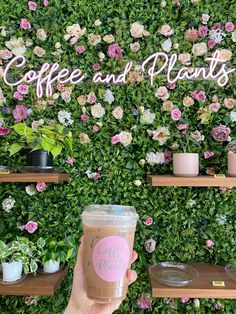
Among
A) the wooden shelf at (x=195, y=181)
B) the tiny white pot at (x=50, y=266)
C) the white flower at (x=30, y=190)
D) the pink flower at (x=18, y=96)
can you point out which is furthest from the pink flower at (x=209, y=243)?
the pink flower at (x=18, y=96)

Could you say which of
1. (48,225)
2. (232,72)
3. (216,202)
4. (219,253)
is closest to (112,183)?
→ (48,225)

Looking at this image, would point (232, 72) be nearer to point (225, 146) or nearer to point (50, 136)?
point (225, 146)

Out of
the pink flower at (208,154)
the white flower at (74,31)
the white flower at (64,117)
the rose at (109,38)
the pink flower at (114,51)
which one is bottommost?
the pink flower at (208,154)

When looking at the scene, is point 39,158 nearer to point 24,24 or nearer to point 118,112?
point 118,112

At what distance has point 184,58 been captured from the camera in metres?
2.21

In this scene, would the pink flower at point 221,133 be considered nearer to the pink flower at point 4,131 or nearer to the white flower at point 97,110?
the white flower at point 97,110

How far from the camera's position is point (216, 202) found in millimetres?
2166

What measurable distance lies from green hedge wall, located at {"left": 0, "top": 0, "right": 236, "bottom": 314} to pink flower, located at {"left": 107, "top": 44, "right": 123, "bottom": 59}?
28mm

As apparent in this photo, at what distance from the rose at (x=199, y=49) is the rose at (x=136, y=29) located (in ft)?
1.19

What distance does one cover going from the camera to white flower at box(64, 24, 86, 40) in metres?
2.20

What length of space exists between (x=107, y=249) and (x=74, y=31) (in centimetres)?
163

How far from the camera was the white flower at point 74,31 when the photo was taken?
2195 millimetres

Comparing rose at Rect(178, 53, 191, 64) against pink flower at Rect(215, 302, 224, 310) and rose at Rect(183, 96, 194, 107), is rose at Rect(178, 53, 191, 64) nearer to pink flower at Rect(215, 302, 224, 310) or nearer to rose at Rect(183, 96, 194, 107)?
rose at Rect(183, 96, 194, 107)

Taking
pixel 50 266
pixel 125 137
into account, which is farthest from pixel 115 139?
pixel 50 266
